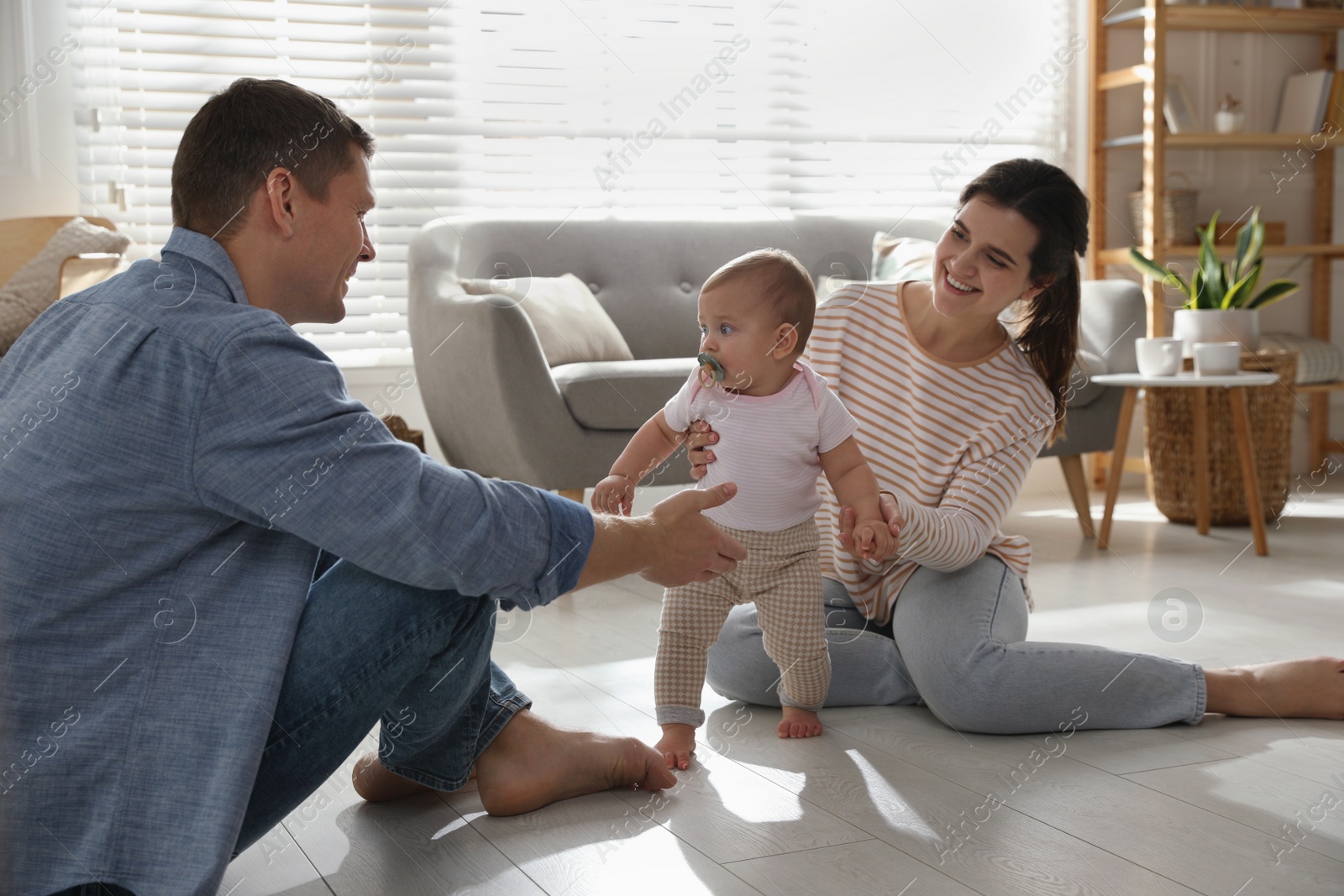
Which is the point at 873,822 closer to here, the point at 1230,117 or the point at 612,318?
the point at 612,318

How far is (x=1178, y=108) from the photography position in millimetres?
4379

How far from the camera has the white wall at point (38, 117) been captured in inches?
130

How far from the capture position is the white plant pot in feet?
11.0

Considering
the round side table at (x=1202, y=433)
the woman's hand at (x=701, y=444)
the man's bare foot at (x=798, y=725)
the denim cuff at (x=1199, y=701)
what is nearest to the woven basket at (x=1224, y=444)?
the round side table at (x=1202, y=433)

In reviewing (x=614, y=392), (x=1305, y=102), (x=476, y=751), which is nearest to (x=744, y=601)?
(x=476, y=751)

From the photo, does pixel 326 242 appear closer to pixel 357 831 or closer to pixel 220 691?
pixel 220 691

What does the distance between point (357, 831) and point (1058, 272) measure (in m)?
1.23

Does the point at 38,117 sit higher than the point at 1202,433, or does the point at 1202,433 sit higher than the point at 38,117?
the point at 38,117

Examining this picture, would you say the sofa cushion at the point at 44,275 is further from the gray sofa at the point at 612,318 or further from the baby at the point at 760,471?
the baby at the point at 760,471

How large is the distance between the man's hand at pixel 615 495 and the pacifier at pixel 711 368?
0.17m

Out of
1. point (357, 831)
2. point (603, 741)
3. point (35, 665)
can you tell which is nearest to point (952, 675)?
point (603, 741)

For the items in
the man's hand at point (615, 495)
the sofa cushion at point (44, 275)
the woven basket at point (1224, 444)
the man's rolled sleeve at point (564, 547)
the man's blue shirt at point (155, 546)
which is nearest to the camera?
the man's blue shirt at point (155, 546)

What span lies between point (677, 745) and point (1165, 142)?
3424 mm

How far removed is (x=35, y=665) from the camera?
93cm
